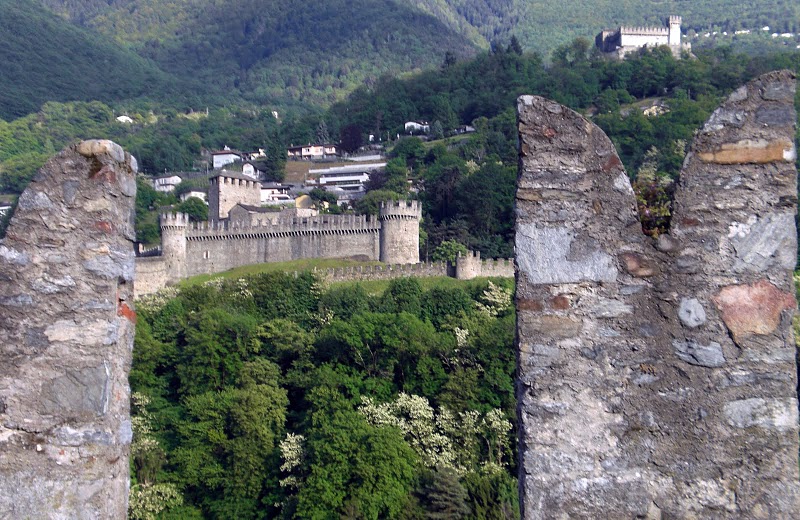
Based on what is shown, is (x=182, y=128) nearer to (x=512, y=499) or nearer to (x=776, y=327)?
(x=512, y=499)

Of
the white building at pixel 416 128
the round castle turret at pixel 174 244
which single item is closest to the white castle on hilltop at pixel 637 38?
the white building at pixel 416 128

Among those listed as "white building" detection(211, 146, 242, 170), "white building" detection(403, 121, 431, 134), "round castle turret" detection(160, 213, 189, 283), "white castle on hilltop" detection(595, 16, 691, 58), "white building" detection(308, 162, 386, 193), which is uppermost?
"white castle on hilltop" detection(595, 16, 691, 58)

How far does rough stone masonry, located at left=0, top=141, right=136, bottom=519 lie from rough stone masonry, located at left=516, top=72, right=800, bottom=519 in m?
2.48

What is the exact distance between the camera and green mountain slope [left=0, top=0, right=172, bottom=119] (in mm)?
157750

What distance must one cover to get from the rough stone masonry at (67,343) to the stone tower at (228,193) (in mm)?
69185

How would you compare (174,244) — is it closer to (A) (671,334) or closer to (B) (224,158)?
(B) (224,158)

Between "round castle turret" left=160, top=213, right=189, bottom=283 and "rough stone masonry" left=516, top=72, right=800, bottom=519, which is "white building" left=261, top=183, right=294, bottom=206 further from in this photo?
"rough stone masonry" left=516, top=72, right=800, bottom=519

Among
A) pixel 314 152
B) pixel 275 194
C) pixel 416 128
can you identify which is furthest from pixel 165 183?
pixel 416 128

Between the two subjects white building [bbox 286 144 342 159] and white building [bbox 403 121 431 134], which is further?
white building [bbox 403 121 431 134]

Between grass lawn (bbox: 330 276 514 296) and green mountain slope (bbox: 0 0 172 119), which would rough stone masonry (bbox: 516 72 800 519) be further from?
green mountain slope (bbox: 0 0 172 119)

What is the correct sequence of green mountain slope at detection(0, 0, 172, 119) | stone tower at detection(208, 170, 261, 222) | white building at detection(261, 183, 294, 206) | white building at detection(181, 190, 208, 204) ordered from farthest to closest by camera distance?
green mountain slope at detection(0, 0, 172, 119), white building at detection(181, 190, 208, 204), white building at detection(261, 183, 294, 206), stone tower at detection(208, 170, 261, 222)

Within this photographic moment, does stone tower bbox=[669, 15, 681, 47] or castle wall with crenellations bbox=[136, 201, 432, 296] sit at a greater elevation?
stone tower bbox=[669, 15, 681, 47]

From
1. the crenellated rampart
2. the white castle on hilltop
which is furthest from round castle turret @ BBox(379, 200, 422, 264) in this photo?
the white castle on hilltop

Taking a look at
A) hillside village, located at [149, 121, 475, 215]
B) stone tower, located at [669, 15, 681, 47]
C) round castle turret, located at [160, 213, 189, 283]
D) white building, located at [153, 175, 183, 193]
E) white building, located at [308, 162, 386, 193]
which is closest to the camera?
round castle turret, located at [160, 213, 189, 283]
